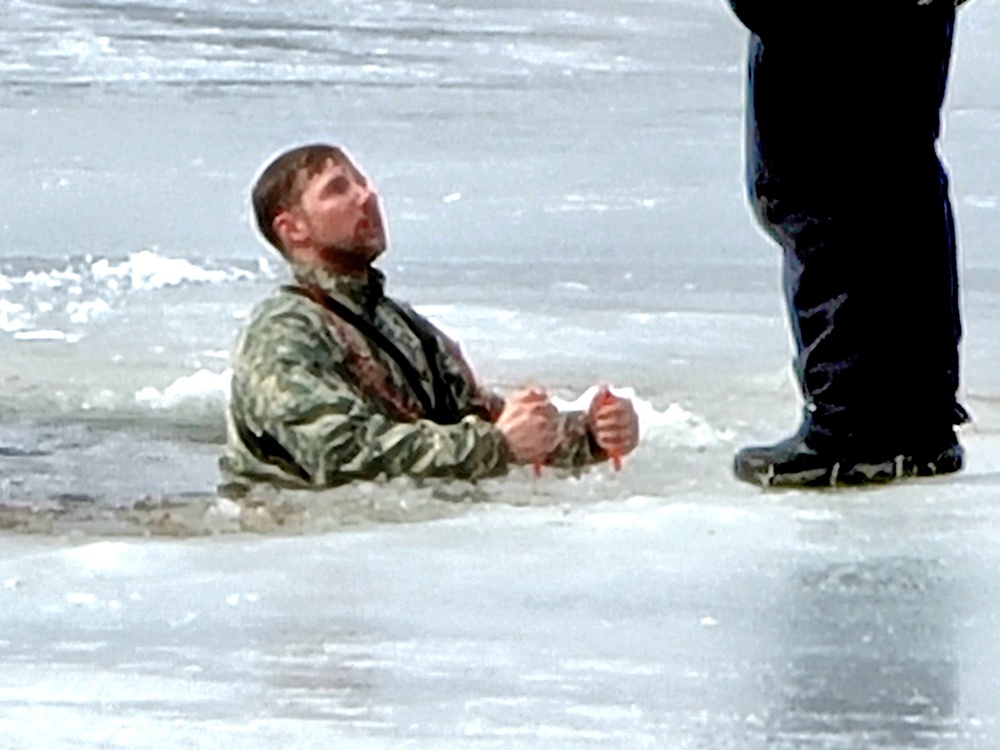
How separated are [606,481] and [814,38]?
1.95 feet

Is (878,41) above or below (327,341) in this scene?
above

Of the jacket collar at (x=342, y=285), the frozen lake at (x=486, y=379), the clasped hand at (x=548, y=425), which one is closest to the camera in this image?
the frozen lake at (x=486, y=379)

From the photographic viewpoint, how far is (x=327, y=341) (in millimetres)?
3398

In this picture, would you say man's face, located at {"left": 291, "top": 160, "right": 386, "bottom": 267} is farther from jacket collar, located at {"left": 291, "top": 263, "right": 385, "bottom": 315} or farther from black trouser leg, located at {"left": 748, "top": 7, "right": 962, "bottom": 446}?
black trouser leg, located at {"left": 748, "top": 7, "right": 962, "bottom": 446}

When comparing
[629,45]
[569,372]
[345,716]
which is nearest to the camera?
[345,716]

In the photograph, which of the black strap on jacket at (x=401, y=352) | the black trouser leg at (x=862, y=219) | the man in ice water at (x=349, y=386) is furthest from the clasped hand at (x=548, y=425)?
the black trouser leg at (x=862, y=219)

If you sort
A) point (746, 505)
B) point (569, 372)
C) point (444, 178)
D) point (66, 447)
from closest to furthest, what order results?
point (746, 505) → point (66, 447) → point (569, 372) → point (444, 178)

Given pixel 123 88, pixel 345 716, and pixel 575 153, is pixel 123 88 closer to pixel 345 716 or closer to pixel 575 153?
pixel 575 153

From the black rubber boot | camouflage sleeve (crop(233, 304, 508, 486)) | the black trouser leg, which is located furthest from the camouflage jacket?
the black trouser leg

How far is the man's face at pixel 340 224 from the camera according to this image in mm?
3463

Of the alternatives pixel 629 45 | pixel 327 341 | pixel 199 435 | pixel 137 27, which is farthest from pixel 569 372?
pixel 137 27

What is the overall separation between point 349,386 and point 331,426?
9cm

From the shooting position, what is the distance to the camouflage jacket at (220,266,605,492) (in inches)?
132

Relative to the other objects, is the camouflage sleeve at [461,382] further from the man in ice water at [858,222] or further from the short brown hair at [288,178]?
A: the man in ice water at [858,222]
